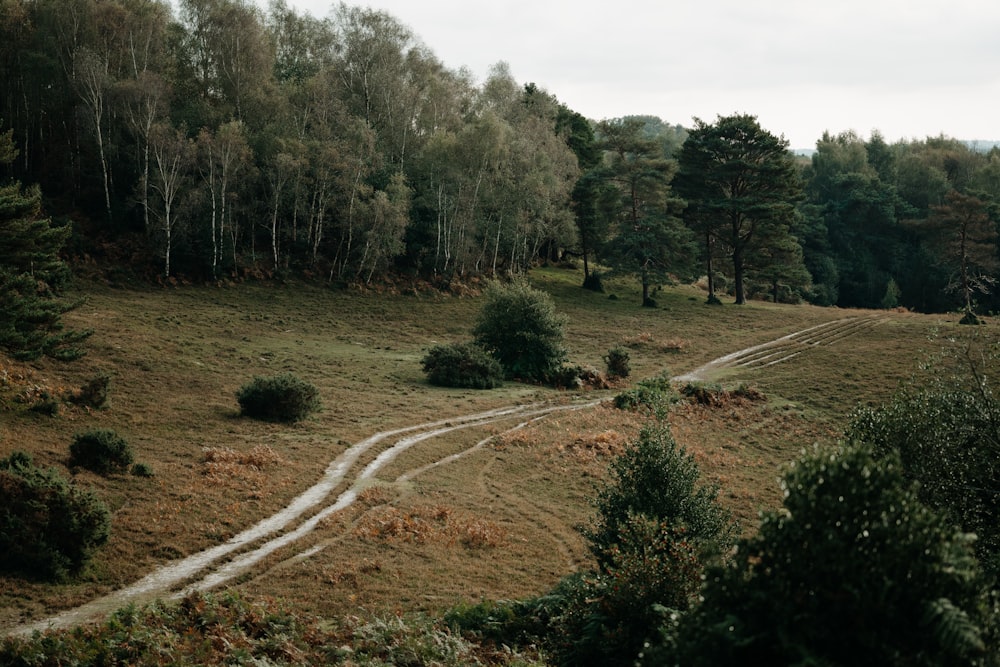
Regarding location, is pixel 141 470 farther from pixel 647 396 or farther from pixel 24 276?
pixel 647 396

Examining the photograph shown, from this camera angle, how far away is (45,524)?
17.2m

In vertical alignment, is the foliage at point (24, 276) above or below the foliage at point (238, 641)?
above

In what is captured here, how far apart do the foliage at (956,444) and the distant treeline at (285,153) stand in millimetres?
51617

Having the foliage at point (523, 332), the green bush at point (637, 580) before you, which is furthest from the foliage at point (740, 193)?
the green bush at point (637, 580)

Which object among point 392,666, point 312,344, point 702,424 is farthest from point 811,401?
point 392,666

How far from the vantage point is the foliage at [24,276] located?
27.3 meters

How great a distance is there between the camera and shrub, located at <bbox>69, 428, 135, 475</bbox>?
22.9 metres

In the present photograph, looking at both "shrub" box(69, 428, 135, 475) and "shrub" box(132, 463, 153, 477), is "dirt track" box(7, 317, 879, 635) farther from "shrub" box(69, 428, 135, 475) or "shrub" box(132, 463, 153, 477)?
"shrub" box(69, 428, 135, 475)

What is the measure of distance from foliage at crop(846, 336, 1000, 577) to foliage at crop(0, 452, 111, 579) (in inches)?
740

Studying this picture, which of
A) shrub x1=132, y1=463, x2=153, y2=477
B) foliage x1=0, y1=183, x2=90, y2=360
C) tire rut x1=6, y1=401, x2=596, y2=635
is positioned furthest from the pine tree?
tire rut x1=6, y1=401, x2=596, y2=635

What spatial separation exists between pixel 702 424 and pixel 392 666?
30237 mm

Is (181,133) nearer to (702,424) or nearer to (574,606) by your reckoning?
(702,424)

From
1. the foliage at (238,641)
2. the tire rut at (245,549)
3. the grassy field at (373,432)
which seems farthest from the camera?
the grassy field at (373,432)

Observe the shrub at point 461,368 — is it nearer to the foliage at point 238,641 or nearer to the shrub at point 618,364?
the shrub at point 618,364
